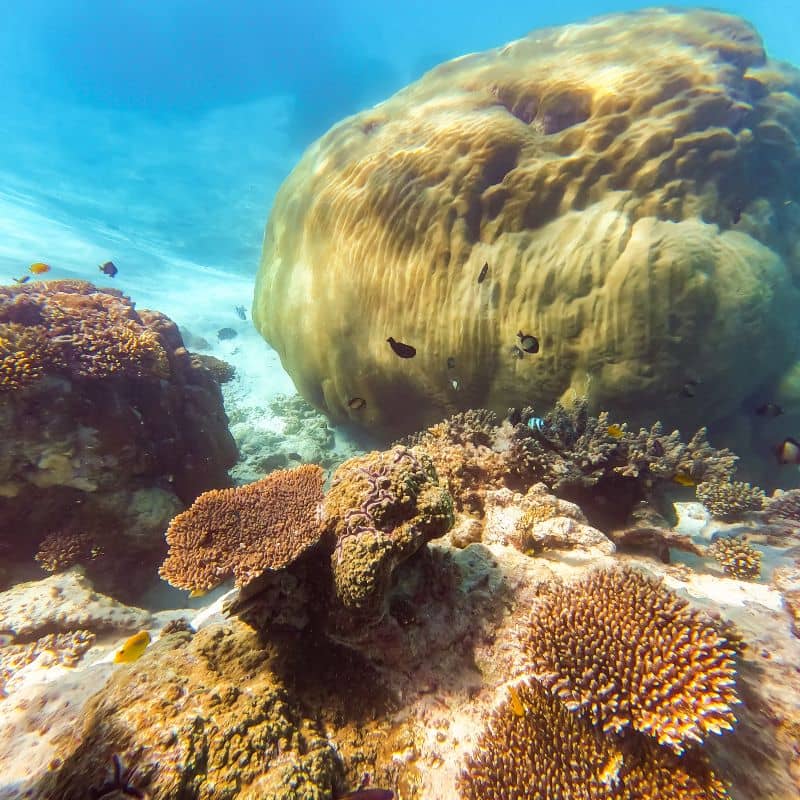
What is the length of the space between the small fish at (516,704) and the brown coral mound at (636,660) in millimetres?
197

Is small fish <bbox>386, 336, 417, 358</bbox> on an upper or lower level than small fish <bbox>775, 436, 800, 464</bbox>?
upper

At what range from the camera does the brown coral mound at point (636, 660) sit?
89.1 inches

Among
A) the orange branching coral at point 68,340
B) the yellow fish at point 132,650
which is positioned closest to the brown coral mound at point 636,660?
the yellow fish at point 132,650

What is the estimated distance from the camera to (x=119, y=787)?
6.66 feet

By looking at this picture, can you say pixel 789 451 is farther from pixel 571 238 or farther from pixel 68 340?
pixel 68 340

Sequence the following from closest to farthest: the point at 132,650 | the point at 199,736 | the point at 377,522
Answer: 1. the point at 199,736
2. the point at 377,522
3. the point at 132,650

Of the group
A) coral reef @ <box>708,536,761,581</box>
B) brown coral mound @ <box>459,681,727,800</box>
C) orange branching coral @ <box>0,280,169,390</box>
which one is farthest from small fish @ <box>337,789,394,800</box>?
orange branching coral @ <box>0,280,169,390</box>

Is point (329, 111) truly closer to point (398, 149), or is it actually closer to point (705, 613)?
point (398, 149)

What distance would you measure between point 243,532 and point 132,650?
1462 millimetres

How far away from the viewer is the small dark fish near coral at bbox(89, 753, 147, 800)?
2006 millimetres

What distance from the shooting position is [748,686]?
2596mm

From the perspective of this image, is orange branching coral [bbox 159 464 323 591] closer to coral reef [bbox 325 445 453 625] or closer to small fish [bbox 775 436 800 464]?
coral reef [bbox 325 445 453 625]

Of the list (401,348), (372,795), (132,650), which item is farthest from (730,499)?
(132,650)

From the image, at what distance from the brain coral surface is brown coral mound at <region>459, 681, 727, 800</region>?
3800 mm
